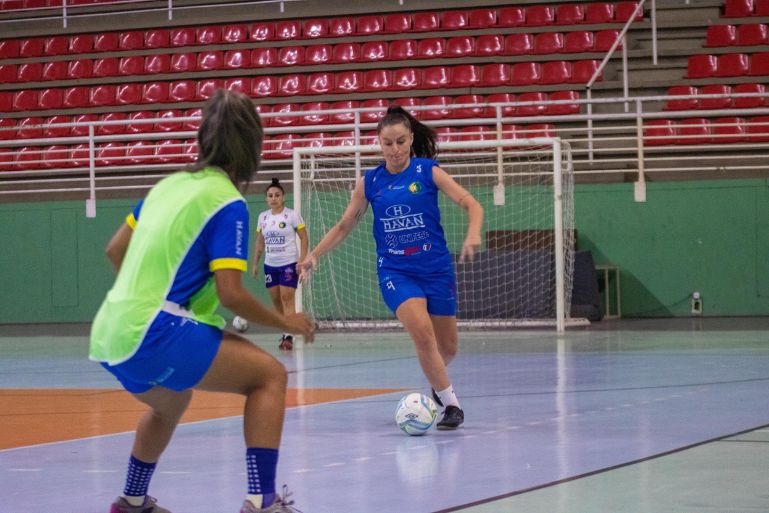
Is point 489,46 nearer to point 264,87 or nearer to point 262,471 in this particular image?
point 264,87

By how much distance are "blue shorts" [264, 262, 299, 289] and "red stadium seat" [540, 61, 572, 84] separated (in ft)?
24.1

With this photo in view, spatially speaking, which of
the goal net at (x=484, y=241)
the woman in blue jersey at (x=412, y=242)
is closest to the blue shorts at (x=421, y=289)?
the woman in blue jersey at (x=412, y=242)

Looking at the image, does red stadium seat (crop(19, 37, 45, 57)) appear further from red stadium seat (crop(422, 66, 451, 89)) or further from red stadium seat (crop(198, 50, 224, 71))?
red stadium seat (crop(422, 66, 451, 89))

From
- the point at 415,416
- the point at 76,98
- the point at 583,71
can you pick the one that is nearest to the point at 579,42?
the point at 583,71

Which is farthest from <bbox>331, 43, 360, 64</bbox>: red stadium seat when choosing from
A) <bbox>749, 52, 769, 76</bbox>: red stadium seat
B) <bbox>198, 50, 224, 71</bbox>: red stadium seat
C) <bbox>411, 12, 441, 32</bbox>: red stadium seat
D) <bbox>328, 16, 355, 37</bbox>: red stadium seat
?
<bbox>749, 52, 769, 76</bbox>: red stadium seat

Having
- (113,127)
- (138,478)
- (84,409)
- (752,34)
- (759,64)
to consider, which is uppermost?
(752,34)

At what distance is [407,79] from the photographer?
791 inches

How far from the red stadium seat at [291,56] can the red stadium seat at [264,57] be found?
91mm

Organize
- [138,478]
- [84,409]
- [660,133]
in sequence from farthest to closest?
[660,133], [84,409], [138,478]

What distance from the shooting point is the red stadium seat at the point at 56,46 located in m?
22.9

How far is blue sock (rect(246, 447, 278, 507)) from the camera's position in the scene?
158 inches

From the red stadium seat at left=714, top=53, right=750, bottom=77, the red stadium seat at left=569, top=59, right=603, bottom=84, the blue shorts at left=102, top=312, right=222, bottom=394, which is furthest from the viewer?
the red stadium seat at left=569, top=59, right=603, bottom=84

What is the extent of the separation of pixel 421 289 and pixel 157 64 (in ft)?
52.6

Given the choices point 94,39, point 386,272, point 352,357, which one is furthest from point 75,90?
point 386,272
